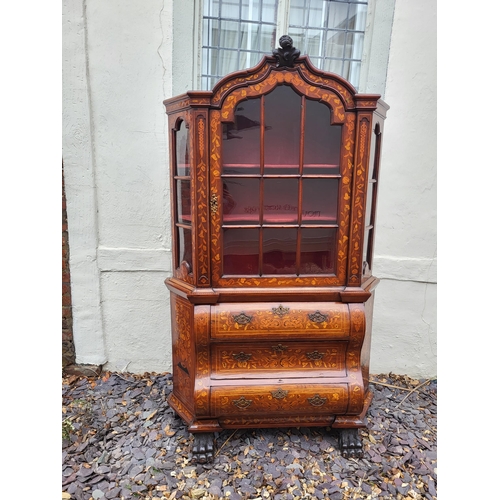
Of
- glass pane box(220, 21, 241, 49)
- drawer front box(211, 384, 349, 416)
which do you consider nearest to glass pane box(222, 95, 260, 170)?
glass pane box(220, 21, 241, 49)

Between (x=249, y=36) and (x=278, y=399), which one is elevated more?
(x=249, y=36)

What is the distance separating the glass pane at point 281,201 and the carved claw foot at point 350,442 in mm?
1222

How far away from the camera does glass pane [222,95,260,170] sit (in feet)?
5.86

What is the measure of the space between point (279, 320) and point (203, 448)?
2.68 ft

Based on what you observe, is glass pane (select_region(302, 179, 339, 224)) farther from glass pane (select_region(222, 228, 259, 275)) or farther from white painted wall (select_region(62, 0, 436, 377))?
white painted wall (select_region(62, 0, 436, 377))

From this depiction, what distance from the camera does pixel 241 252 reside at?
1.90m

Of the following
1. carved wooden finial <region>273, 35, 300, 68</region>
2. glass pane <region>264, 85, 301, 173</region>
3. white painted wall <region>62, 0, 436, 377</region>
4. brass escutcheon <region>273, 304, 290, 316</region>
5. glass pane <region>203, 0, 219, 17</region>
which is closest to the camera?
carved wooden finial <region>273, 35, 300, 68</region>

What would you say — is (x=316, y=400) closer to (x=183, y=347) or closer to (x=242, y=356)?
(x=242, y=356)

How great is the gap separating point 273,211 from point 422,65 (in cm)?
142

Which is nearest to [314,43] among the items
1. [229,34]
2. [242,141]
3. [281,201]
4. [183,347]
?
[229,34]

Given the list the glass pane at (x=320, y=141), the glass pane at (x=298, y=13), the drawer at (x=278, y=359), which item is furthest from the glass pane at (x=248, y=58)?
the drawer at (x=278, y=359)

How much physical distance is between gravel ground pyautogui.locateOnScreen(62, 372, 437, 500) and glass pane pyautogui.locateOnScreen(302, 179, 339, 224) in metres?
1.28

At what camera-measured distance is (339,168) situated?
71.5 inches

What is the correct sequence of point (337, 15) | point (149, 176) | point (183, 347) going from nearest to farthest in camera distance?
point (183, 347), point (149, 176), point (337, 15)
